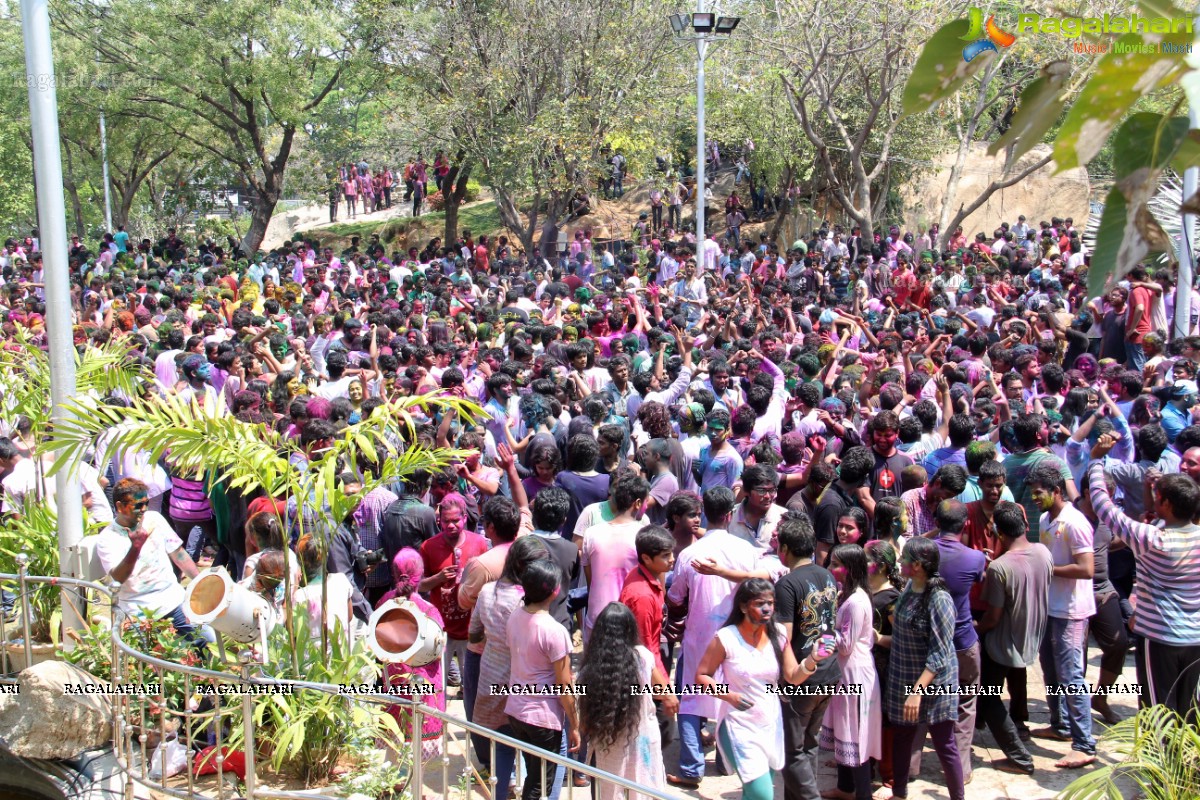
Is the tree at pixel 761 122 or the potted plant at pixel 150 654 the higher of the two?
the tree at pixel 761 122

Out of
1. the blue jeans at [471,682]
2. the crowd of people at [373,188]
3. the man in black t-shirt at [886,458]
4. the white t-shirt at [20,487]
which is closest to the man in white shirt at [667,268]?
the crowd of people at [373,188]

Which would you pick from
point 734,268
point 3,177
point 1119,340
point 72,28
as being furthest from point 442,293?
point 3,177

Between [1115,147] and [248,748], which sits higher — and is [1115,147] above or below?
above

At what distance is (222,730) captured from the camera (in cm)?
558

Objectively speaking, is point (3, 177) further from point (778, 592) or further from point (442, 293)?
point (778, 592)

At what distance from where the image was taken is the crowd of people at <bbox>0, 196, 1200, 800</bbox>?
5406 millimetres

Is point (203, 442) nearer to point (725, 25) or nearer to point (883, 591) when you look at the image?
point (883, 591)

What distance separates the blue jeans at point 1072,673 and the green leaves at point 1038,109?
4910mm

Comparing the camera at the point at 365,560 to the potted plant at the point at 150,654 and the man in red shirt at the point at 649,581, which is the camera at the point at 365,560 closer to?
the potted plant at the point at 150,654

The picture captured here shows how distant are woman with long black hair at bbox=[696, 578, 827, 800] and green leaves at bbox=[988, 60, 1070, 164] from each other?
10.7 feet

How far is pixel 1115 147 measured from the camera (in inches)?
80.1

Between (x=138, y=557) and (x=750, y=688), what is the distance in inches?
139

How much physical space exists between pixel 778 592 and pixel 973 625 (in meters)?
1.22

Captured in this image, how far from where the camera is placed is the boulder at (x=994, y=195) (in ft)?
86.2
